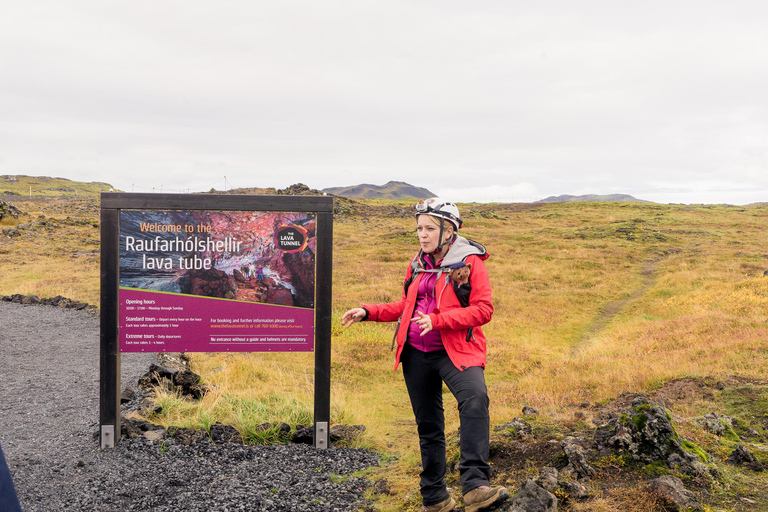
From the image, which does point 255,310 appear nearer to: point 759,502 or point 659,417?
point 659,417

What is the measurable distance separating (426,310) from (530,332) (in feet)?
39.3

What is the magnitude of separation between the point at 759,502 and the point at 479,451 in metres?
2.40

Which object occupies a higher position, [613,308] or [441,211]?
[441,211]

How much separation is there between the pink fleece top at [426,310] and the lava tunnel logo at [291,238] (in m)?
2.35

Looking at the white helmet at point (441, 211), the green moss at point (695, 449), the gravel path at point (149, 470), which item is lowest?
the gravel path at point (149, 470)

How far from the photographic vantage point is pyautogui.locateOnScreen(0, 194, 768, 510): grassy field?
729 cm

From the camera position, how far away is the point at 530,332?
15180 millimetres

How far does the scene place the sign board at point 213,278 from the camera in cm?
588

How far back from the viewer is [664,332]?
12.7 metres

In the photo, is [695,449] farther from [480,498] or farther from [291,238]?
[291,238]

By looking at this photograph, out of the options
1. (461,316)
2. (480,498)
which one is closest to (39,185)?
(461,316)

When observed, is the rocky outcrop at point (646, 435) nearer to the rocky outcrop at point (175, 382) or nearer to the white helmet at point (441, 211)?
the white helmet at point (441, 211)

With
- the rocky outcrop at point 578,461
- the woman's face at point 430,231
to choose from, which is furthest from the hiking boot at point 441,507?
the woman's face at point 430,231

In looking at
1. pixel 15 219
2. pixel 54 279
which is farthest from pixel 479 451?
pixel 15 219
